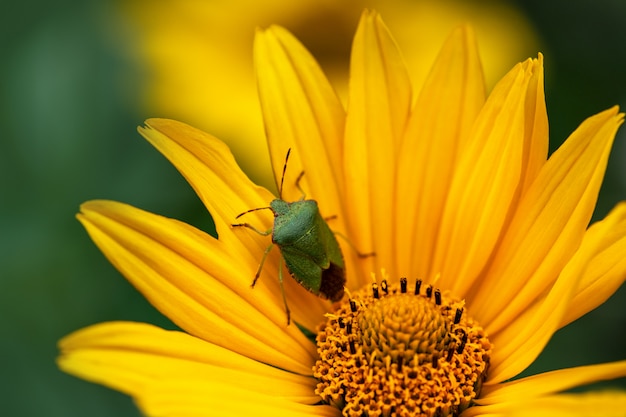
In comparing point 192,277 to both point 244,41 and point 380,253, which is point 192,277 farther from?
point 244,41

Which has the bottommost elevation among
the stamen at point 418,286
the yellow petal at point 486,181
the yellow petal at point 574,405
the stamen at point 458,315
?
the yellow petal at point 574,405

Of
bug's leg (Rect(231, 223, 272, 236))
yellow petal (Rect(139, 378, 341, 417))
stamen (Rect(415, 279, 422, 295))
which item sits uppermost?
bug's leg (Rect(231, 223, 272, 236))

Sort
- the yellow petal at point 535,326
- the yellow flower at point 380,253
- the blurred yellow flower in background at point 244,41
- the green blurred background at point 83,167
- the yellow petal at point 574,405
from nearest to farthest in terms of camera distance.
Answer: the yellow petal at point 574,405 < the yellow petal at point 535,326 < the yellow flower at point 380,253 < the green blurred background at point 83,167 < the blurred yellow flower in background at point 244,41

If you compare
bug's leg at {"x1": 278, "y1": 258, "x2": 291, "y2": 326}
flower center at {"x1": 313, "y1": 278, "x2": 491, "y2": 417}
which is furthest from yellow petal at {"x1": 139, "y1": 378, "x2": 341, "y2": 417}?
bug's leg at {"x1": 278, "y1": 258, "x2": 291, "y2": 326}

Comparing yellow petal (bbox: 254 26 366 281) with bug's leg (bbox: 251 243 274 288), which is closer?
bug's leg (bbox: 251 243 274 288)

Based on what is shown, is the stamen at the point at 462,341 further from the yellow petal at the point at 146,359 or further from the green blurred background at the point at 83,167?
the green blurred background at the point at 83,167

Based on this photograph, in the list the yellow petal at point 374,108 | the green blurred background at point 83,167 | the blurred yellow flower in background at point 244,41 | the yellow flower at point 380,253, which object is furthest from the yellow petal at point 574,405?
the blurred yellow flower in background at point 244,41

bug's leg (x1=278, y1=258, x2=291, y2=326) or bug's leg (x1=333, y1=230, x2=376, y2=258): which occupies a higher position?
bug's leg (x1=333, y1=230, x2=376, y2=258)

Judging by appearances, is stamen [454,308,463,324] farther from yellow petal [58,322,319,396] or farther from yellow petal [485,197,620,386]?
yellow petal [58,322,319,396]
